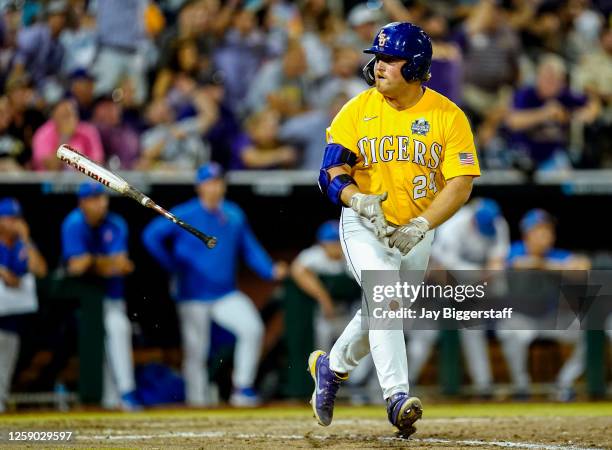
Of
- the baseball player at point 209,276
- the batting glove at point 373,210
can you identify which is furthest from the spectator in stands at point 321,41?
the batting glove at point 373,210

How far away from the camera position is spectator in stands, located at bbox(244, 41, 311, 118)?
10.3 meters

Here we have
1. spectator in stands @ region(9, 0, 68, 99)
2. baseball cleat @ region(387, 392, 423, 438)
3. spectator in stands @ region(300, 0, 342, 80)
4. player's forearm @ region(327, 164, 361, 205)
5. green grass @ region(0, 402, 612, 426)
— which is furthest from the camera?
spectator in stands @ region(300, 0, 342, 80)

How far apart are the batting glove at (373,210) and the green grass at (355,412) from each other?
8.08 feet

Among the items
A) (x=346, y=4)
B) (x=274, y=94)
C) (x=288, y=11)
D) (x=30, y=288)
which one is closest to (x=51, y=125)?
(x=30, y=288)

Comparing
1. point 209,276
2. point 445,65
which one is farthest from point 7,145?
point 445,65

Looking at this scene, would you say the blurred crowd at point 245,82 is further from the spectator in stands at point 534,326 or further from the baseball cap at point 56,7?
the spectator in stands at point 534,326

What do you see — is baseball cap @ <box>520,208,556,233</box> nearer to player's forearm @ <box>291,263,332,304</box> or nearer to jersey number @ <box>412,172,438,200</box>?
player's forearm @ <box>291,263,332,304</box>

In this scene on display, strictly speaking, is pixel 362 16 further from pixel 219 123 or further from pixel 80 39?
pixel 80 39

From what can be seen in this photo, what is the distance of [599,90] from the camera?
1116cm

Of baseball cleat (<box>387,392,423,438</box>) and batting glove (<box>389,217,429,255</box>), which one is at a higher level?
batting glove (<box>389,217,429,255</box>)

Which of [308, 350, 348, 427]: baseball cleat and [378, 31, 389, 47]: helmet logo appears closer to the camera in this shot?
[378, 31, 389, 47]: helmet logo

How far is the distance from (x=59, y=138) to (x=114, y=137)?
50 centimetres

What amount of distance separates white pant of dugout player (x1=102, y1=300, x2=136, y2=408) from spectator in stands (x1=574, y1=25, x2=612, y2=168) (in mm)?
4291

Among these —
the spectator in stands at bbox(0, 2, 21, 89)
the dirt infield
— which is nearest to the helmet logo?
the dirt infield
